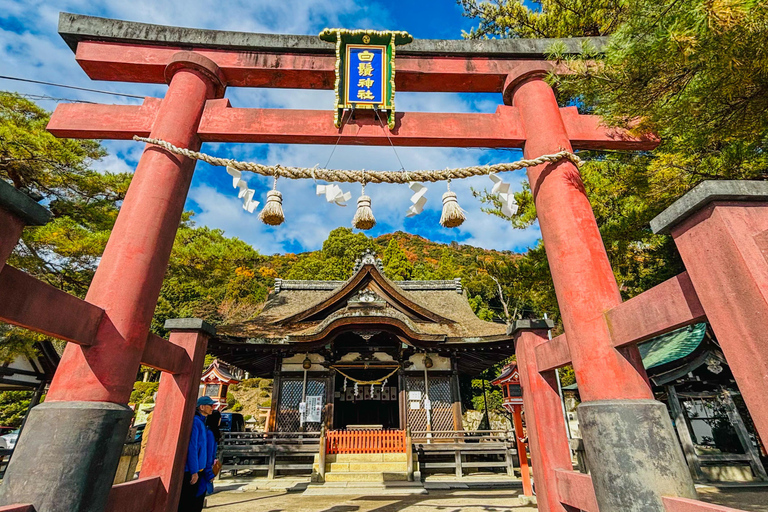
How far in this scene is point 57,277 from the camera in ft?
30.4

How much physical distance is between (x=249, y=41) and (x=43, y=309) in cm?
379

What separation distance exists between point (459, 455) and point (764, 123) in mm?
9767

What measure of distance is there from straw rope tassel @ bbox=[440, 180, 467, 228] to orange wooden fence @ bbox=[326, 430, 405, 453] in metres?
8.17

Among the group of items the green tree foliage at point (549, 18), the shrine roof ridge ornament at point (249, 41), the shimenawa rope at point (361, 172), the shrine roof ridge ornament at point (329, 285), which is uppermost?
the green tree foliage at point (549, 18)

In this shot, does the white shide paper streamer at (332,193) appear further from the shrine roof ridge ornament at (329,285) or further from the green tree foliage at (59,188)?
the shrine roof ridge ornament at (329,285)

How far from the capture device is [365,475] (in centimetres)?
934

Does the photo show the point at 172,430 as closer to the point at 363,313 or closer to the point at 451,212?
the point at 451,212

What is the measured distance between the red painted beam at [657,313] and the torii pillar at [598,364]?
0.56 ft

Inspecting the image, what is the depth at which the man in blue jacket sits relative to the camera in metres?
3.75

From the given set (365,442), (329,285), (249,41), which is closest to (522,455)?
(365,442)

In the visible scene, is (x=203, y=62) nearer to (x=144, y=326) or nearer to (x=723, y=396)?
(x=144, y=326)

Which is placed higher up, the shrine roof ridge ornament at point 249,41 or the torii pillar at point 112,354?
the shrine roof ridge ornament at point 249,41

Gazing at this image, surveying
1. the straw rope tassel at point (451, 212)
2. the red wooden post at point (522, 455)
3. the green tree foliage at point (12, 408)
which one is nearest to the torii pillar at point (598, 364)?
the straw rope tassel at point (451, 212)

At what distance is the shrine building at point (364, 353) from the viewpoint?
36.6 feet
